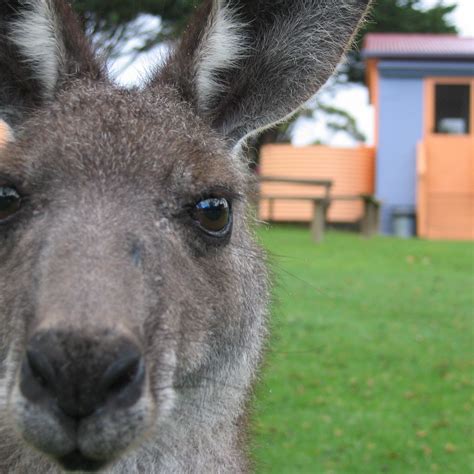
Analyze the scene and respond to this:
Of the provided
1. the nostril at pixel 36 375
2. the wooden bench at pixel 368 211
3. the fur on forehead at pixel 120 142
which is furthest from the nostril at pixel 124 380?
the wooden bench at pixel 368 211

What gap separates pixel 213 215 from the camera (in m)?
3.07

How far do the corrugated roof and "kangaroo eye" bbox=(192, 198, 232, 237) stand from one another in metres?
23.2

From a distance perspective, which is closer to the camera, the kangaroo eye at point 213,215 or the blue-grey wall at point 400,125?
the kangaroo eye at point 213,215

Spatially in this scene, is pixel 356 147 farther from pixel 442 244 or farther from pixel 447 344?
pixel 447 344

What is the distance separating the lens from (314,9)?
11.9 ft

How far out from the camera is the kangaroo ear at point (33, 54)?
3.42m

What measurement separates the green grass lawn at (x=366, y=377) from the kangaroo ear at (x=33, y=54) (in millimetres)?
1382

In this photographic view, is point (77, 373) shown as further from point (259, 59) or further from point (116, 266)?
point (259, 59)

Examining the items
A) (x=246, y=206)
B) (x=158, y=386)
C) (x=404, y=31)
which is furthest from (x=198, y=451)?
(x=404, y=31)

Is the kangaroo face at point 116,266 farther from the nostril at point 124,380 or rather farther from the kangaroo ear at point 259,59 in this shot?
the kangaroo ear at point 259,59

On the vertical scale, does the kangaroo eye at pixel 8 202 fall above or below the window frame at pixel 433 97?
below

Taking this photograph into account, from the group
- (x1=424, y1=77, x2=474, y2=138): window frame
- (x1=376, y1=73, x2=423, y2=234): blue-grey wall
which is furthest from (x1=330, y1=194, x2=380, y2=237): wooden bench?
(x1=424, y1=77, x2=474, y2=138): window frame

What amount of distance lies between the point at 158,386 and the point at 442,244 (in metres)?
19.0

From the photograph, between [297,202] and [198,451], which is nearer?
[198,451]
